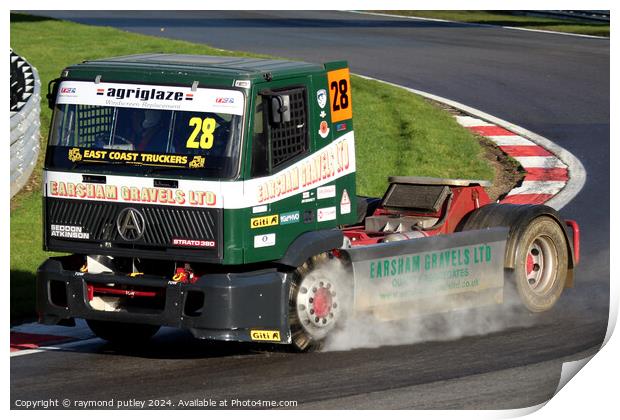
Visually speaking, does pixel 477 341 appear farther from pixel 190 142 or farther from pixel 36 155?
pixel 36 155

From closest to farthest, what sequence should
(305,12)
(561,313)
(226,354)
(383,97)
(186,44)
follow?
(226,354) → (561,313) → (383,97) → (186,44) → (305,12)

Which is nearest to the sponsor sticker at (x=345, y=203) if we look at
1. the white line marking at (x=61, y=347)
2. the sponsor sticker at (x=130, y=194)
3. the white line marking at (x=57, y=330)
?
the sponsor sticker at (x=130, y=194)

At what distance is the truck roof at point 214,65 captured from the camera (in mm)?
10500

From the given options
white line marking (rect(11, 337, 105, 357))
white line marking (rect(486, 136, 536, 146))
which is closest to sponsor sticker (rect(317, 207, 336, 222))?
white line marking (rect(11, 337, 105, 357))

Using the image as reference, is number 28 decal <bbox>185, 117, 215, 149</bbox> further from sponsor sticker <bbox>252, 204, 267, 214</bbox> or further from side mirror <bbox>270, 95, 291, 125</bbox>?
sponsor sticker <bbox>252, 204, 267, 214</bbox>

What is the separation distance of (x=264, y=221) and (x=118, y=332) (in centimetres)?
201

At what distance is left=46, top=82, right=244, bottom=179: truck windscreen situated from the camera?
10.3 meters

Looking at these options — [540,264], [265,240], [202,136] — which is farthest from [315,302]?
[540,264]

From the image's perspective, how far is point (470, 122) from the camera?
72.3 ft

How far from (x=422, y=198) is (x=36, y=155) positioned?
7.28 metres

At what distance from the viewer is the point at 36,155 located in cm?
1800

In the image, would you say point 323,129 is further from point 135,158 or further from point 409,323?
point 409,323

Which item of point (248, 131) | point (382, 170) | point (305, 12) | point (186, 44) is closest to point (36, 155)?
point (382, 170)

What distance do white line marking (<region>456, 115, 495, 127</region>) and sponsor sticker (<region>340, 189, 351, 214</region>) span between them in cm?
1070
